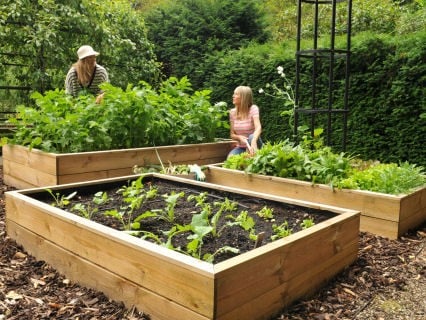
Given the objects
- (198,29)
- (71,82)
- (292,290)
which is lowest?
(292,290)

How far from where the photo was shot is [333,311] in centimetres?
234

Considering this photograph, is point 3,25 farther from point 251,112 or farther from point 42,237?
point 42,237

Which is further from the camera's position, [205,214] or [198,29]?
[198,29]

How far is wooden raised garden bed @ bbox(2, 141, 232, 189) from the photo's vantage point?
409 cm

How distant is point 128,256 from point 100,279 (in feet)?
1.00

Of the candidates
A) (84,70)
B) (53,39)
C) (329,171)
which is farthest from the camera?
(53,39)

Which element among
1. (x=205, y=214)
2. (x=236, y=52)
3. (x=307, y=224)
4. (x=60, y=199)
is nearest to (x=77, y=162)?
(x=60, y=199)

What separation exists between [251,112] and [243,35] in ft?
20.4

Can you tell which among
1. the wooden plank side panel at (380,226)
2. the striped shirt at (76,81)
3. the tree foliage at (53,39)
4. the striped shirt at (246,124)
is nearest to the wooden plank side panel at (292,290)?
the wooden plank side panel at (380,226)

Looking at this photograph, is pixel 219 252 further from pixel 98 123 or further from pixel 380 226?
pixel 98 123

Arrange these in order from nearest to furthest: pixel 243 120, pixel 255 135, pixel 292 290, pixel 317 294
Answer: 1. pixel 292 290
2. pixel 317 294
3. pixel 255 135
4. pixel 243 120

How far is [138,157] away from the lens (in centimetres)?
468

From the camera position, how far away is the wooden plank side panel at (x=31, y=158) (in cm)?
409

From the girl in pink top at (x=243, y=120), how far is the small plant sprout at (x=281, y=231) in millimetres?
2617
